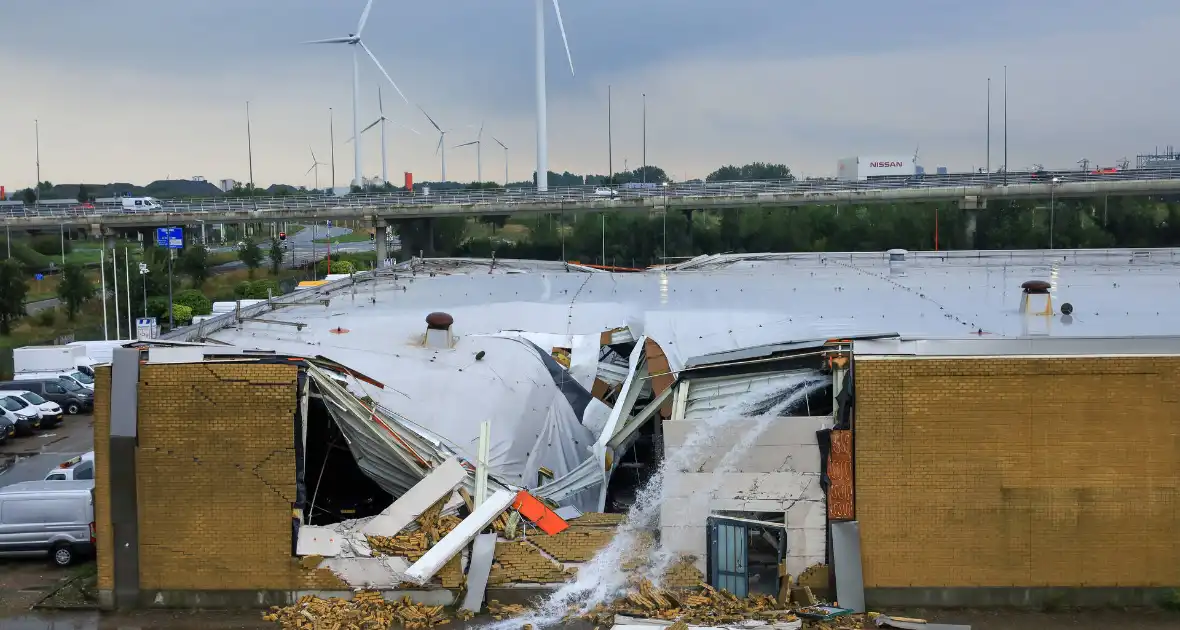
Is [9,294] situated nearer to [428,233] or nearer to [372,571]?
[428,233]

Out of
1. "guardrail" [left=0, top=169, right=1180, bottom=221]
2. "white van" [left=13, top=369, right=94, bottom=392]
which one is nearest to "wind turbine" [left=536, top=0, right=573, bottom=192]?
"guardrail" [left=0, top=169, right=1180, bottom=221]

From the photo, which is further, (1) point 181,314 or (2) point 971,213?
(2) point 971,213

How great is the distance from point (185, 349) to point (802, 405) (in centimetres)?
746

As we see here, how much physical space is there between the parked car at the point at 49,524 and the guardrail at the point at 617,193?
134 ft

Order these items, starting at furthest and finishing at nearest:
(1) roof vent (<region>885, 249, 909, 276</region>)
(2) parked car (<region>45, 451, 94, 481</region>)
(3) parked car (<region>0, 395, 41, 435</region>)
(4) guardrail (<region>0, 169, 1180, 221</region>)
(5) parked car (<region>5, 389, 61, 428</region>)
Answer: (4) guardrail (<region>0, 169, 1180, 221</region>) < (5) parked car (<region>5, 389, 61, 428</region>) < (3) parked car (<region>0, 395, 41, 435</region>) < (1) roof vent (<region>885, 249, 909, 276</region>) < (2) parked car (<region>45, 451, 94, 481</region>)

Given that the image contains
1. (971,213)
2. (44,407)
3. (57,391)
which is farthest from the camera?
(971,213)

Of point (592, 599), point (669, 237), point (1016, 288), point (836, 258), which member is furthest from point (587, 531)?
point (669, 237)

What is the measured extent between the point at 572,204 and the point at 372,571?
46982mm

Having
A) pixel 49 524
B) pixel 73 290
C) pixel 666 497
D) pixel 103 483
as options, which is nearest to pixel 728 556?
pixel 666 497

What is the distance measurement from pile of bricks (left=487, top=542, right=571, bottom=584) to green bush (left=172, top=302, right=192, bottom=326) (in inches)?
1557

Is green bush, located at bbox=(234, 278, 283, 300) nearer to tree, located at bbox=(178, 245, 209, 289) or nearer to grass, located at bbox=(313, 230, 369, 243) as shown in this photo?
tree, located at bbox=(178, 245, 209, 289)

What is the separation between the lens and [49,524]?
55.3 feet

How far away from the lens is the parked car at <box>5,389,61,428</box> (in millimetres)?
32125

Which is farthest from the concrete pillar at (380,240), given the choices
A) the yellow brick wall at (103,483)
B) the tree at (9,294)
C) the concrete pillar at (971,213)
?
the yellow brick wall at (103,483)
